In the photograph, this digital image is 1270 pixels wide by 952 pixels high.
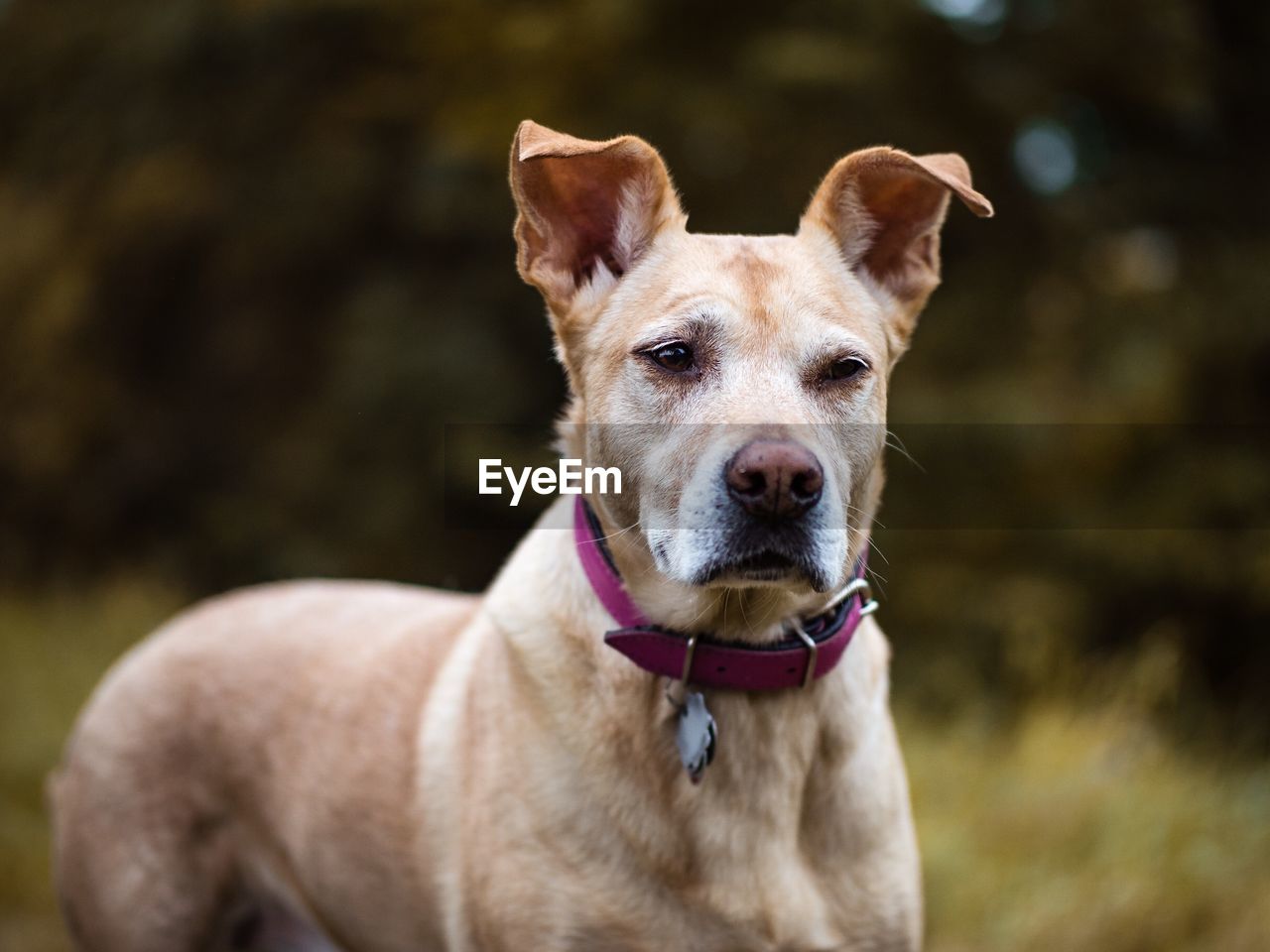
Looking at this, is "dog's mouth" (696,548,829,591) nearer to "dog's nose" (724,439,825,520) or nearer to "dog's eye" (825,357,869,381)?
"dog's nose" (724,439,825,520)

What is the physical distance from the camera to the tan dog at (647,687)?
2432 millimetres

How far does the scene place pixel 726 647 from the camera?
252 centimetres

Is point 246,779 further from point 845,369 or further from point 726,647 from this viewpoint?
point 845,369

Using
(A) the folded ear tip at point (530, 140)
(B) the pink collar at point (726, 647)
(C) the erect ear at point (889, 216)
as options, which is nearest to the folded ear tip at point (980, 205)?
(C) the erect ear at point (889, 216)

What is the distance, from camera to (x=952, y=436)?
7137 millimetres

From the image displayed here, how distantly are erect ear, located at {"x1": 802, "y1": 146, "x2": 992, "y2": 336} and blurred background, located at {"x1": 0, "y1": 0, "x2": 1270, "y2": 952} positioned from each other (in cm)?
330

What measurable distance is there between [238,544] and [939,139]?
17.9 feet

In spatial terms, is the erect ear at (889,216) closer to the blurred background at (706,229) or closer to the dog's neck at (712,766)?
the dog's neck at (712,766)

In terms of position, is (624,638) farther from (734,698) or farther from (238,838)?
(238,838)

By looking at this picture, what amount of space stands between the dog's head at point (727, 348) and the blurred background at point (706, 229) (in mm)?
3446

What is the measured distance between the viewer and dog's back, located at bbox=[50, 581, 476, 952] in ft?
10.2

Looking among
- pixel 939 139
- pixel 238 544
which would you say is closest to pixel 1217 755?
pixel 939 139

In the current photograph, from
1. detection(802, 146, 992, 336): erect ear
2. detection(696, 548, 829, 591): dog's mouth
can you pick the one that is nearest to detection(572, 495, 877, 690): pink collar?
detection(696, 548, 829, 591): dog's mouth

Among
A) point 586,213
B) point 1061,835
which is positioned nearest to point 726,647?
point 586,213
